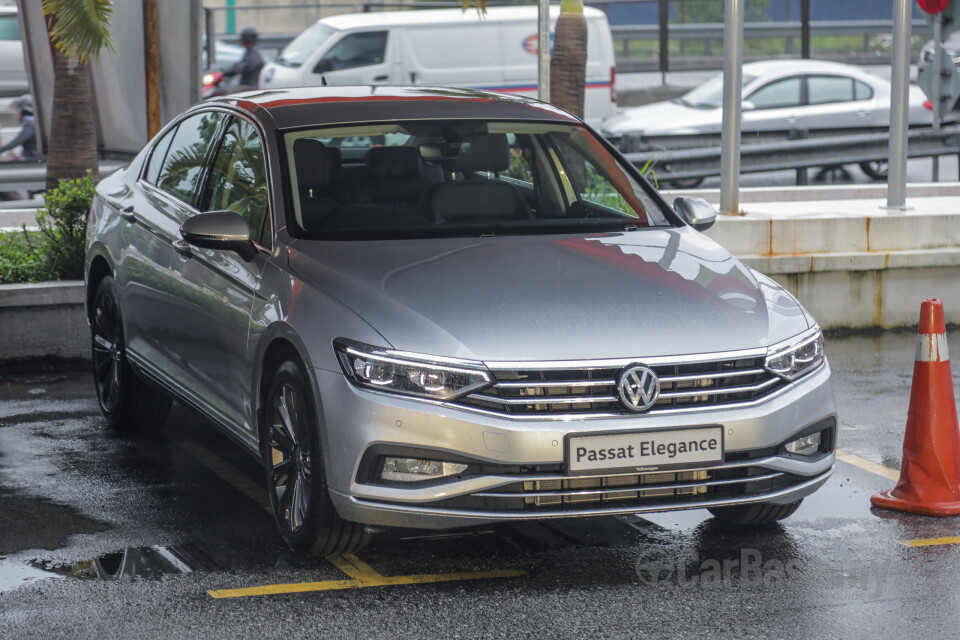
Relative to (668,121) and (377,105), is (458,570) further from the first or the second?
(668,121)

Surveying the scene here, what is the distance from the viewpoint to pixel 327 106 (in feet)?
19.6

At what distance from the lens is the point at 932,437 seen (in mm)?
5613

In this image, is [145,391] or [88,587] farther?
[145,391]

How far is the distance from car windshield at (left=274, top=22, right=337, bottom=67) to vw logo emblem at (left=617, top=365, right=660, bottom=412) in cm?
1758

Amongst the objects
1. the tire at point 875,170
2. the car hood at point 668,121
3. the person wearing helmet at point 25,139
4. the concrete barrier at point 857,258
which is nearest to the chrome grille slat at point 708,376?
the concrete barrier at point 857,258

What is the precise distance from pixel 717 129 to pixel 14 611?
15.3 m

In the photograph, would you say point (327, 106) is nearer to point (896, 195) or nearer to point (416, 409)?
point (416, 409)

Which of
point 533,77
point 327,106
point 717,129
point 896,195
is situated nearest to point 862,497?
point 327,106

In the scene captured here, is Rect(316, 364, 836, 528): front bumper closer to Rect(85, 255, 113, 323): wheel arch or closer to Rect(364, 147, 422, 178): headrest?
Rect(364, 147, 422, 178): headrest

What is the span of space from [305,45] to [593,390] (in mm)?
18078

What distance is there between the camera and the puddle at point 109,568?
16.0 feet

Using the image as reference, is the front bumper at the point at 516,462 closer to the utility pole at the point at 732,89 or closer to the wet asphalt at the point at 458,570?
the wet asphalt at the point at 458,570

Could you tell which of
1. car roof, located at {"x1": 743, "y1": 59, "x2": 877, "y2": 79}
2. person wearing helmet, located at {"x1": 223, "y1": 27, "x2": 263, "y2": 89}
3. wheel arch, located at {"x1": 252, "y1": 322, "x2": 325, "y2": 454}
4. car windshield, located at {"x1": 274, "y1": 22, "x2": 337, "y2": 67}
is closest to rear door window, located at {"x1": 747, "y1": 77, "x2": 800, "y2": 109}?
car roof, located at {"x1": 743, "y1": 59, "x2": 877, "y2": 79}

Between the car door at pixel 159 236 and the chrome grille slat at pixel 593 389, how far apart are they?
203 centimetres
